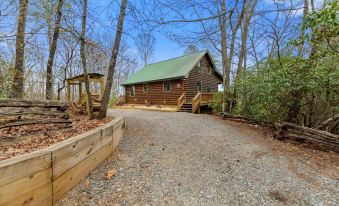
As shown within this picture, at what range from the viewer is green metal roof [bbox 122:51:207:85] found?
56.0ft

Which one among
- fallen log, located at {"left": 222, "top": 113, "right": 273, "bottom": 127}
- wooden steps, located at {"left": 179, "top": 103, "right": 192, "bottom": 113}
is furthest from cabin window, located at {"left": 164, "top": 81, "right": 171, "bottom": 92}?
fallen log, located at {"left": 222, "top": 113, "right": 273, "bottom": 127}

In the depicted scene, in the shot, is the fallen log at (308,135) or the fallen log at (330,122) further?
the fallen log at (330,122)

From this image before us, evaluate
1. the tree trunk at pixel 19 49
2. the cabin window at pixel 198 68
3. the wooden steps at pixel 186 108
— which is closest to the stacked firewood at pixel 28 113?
the tree trunk at pixel 19 49

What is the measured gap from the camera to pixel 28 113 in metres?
4.25

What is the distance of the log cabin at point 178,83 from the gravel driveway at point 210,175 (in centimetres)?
Result: 1014

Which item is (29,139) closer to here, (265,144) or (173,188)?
(173,188)

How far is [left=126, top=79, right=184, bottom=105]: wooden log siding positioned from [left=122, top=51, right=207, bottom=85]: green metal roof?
62 centimetres

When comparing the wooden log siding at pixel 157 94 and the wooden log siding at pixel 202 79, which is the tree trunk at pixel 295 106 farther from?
the wooden log siding at pixel 202 79

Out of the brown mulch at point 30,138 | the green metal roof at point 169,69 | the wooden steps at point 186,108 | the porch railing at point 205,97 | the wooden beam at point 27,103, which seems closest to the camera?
the brown mulch at point 30,138

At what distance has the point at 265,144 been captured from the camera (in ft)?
19.9

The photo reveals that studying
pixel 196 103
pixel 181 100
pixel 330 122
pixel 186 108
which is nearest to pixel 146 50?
pixel 181 100

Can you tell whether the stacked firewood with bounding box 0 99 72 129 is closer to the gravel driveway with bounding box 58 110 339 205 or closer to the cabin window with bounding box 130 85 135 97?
the gravel driveway with bounding box 58 110 339 205

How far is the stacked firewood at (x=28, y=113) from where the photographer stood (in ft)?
13.0

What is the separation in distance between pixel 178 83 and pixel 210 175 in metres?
13.6
